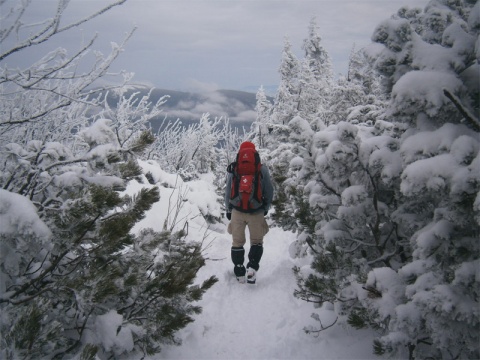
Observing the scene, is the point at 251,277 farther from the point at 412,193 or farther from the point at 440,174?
the point at 440,174

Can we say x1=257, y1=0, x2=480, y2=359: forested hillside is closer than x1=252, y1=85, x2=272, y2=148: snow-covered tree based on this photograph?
Yes

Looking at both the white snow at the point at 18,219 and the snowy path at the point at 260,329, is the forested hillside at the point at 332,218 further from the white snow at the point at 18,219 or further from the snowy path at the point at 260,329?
the snowy path at the point at 260,329

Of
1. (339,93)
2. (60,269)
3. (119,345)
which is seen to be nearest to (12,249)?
(60,269)

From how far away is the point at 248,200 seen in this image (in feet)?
16.3

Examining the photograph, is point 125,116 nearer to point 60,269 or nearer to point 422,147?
point 60,269

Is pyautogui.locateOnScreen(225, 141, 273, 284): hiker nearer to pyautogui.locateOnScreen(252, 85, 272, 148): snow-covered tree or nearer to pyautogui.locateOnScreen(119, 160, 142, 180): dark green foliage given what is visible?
pyautogui.locateOnScreen(119, 160, 142, 180): dark green foliage

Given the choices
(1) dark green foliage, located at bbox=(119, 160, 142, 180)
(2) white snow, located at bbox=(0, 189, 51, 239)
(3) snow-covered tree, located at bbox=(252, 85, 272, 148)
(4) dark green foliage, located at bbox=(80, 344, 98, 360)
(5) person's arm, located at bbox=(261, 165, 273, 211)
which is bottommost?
(3) snow-covered tree, located at bbox=(252, 85, 272, 148)

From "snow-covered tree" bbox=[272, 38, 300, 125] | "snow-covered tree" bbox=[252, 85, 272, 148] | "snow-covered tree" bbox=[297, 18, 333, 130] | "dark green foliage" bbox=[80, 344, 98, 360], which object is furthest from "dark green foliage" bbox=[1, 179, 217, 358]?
"snow-covered tree" bbox=[272, 38, 300, 125]

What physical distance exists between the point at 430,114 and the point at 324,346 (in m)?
2.43

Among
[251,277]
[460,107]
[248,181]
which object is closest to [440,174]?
[460,107]

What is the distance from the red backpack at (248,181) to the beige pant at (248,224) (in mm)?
155

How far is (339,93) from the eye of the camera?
18.5m

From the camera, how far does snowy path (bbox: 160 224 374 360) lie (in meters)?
3.28

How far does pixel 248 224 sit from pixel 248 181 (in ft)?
2.43
